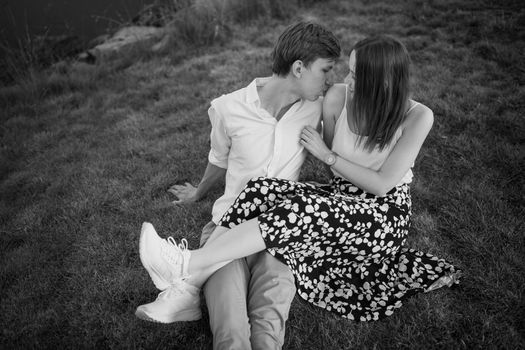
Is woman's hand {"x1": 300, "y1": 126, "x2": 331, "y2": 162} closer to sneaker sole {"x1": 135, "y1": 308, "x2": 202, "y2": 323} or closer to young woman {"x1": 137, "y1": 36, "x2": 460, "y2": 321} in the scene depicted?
young woman {"x1": 137, "y1": 36, "x2": 460, "y2": 321}

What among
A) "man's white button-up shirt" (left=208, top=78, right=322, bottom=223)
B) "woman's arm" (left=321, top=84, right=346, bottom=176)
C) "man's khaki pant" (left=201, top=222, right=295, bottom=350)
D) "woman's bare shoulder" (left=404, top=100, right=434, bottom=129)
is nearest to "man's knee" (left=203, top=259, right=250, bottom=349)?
"man's khaki pant" (left=201, top=222, right=295, bottom=350)

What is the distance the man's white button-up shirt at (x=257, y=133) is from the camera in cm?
239

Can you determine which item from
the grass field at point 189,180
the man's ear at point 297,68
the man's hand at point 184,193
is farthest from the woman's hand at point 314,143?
the man's hand at point 184,193

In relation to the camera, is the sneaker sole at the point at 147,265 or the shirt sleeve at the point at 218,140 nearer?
the sneaker sole at the point at 147,265

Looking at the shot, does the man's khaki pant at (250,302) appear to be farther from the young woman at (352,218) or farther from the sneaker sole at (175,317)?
the sneaker sole at (175,317)

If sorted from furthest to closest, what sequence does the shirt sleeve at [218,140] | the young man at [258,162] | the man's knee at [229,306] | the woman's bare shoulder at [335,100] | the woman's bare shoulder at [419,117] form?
1. the shirt sleeve at [218,140]
2. the woman's bare shoulder at [335,100]
3. the woman's bare shoulder at [419,117]
4. the young man at [258,162]
5. the man's knee at [229,306]

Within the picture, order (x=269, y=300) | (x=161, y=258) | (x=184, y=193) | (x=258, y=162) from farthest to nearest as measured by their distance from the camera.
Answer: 1. (x=184, y=193)
2. (x=258, y=162)
3. (x=269, y=300)
4. (x=161, y=258)

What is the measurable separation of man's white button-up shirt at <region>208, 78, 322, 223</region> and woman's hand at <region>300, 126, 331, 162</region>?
57 millimetres

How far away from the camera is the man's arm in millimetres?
2816

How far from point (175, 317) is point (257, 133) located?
1.26 meters

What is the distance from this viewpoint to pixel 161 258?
1827 mm

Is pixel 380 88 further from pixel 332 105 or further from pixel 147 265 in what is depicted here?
pixel 147 265

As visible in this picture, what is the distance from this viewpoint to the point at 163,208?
124 inches

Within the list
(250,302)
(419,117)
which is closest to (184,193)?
(250,302)
